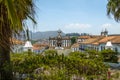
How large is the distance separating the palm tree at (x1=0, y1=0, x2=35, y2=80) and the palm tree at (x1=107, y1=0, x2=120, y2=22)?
17730 mm

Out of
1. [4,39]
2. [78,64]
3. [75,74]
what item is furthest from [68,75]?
[4,39]

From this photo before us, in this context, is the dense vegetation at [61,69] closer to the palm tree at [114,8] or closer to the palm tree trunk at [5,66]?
the palm tree trunk at [5,66]

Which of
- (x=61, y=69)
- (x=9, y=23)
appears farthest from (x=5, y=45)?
(x=61, y=69)

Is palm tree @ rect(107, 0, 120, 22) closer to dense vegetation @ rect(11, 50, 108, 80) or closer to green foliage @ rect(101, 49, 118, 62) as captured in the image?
green foliage @ rect(101, 49, 118, 62)

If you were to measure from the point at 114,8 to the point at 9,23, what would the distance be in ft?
61.6

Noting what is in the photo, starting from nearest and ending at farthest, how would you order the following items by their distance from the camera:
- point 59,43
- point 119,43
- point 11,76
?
point 11,76 < point 59,43 < point 119,43

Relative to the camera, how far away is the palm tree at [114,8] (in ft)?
74.5

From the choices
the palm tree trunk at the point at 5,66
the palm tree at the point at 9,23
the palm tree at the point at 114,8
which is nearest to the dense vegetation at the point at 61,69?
the palm tree trunk at the point at 5,66

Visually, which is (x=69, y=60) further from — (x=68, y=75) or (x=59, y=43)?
(x=59, y=43)

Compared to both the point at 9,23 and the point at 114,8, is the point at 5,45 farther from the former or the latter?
the point at 114,8

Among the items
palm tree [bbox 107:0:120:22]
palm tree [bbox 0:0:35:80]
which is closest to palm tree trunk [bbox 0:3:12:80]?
palm tree [bbox 0:0:35:80]

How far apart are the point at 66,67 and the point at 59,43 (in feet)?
89.7

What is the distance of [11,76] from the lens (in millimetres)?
5805

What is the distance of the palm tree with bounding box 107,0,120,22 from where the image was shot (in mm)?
22722
